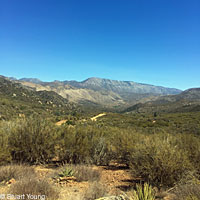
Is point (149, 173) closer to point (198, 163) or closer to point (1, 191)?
point (198, 163)

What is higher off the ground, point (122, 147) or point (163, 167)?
point (163, 167)

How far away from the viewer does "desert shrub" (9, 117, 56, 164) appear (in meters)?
7.46

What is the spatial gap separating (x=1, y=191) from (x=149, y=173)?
4.83 m

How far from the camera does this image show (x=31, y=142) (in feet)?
25.1

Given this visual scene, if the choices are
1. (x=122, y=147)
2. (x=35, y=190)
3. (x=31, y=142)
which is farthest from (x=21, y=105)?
(x=35, y=190)

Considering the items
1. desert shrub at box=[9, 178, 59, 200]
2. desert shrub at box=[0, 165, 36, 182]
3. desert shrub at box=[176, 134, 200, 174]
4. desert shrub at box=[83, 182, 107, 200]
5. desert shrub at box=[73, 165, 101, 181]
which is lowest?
desert shrub at box=[73, 165, 101, 181]

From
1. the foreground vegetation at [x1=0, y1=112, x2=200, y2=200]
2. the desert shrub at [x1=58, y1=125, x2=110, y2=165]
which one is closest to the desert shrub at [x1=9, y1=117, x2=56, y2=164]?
the foreground vegetation at [x1=0, y1=112, x2=200, y2=200]

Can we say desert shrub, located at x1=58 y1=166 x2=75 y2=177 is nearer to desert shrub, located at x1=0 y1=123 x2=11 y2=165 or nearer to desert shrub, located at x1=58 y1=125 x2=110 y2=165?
desert shrub, located at x1=58 y1=125 x2=110 y2=165

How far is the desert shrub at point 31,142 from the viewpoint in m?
7.46

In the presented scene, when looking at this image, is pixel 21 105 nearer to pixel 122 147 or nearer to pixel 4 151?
pixel 4 151

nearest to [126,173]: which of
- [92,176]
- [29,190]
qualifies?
[92,176]

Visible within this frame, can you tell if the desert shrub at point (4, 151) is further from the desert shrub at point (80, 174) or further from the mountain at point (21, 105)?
the mountain at point (21, 105)

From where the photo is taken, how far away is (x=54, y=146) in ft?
28.0

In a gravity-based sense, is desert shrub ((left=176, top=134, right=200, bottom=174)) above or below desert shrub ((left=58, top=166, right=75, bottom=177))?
above
